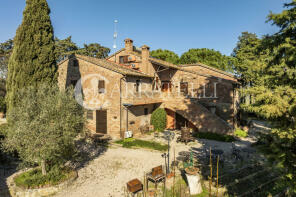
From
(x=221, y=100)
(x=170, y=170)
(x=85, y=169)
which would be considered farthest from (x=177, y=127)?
(x=85, y=169)

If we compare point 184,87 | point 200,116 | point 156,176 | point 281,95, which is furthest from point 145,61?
point 281,95

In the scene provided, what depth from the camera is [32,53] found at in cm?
1309

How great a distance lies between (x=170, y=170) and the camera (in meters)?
10.2

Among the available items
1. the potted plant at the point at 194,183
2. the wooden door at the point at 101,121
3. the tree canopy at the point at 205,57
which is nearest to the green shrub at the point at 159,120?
the wooden door at the point at 101,121

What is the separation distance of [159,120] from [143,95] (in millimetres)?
3784

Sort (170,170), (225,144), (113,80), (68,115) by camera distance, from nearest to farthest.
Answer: (68,115), (170,170), (225,144), (113,80)

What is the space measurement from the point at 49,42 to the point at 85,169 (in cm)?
1023

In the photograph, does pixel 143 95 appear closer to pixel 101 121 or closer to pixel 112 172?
pixel 101 121

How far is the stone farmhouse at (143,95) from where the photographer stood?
1742 centimetres

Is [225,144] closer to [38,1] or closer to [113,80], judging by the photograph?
[113,80]

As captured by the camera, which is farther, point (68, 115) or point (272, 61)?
point (68, 115)

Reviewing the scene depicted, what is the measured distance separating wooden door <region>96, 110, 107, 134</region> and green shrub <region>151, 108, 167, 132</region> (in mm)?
5681

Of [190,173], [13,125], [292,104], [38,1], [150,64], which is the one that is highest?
[38,1]

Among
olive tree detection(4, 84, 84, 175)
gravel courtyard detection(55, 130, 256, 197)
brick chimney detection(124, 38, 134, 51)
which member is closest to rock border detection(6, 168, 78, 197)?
gravel courtyard detection(55, 130, 256, 197)
